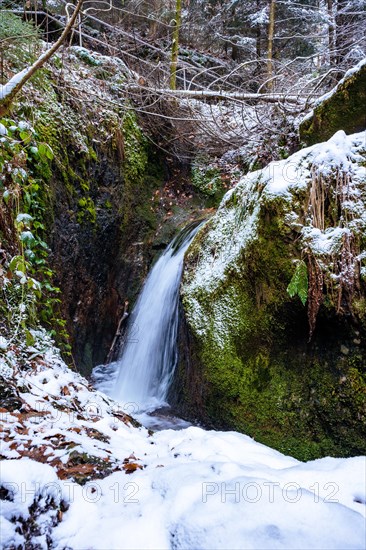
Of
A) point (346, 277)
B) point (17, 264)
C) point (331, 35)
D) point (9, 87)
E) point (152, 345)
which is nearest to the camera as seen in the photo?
point (9, 87)

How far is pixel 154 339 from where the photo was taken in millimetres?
5207

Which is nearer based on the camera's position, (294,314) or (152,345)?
(294,314)

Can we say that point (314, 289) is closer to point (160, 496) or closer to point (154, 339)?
point (160, 496)

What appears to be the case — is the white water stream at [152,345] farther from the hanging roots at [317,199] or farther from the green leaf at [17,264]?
the hanging roots at [317,199]

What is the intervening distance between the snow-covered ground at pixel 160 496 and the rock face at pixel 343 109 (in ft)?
11.1

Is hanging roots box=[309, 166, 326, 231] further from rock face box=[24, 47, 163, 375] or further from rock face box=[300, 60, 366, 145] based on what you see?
rock face box=[24, 47, 163, 375]

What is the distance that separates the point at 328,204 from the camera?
2.79m

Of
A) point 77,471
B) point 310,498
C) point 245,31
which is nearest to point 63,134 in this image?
point 77,471

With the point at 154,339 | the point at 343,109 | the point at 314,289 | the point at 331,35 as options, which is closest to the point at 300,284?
the point at 314,289

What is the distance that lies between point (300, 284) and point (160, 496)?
176 centimetres

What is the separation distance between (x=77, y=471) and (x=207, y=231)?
112 inches

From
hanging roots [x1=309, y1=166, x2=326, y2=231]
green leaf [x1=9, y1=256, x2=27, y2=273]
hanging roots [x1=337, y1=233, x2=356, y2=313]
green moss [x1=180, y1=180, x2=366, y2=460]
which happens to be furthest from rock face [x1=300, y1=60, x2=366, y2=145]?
green leaf [x1=9, y1=256, x2=27, y2=273]

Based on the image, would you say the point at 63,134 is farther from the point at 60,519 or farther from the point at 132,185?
the point at 60,519

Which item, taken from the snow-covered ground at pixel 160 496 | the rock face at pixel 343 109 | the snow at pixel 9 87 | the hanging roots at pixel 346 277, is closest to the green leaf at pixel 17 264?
the snow-covered ground at pixel 160 496
